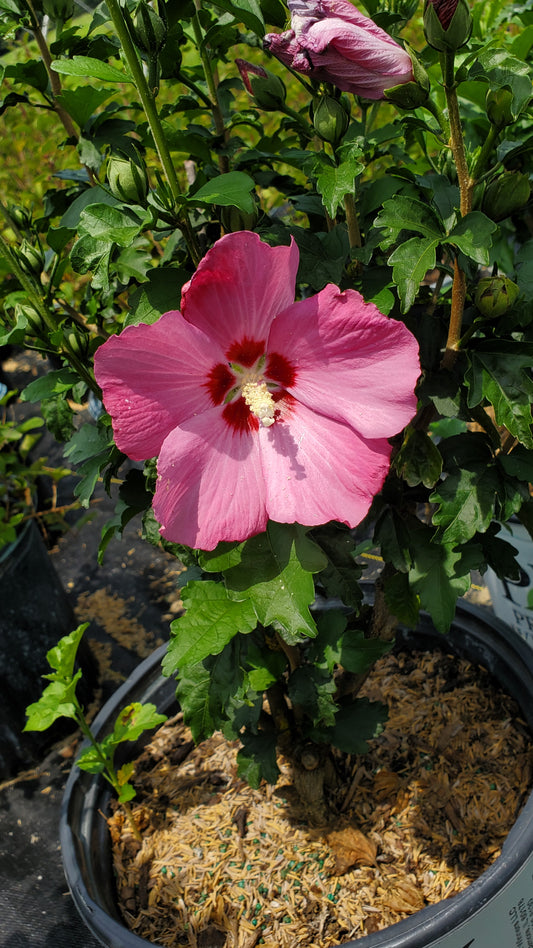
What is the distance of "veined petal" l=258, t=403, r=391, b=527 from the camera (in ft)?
→ 2.63

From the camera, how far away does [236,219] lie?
867mm

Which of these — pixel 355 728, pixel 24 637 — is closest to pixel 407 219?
pixel 355 728

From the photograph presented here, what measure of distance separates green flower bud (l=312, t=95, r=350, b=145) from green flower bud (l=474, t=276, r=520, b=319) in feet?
0.76

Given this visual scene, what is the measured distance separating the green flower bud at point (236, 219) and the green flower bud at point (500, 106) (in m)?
0.28

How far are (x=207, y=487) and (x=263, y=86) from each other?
0.54m

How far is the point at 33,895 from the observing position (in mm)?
1816

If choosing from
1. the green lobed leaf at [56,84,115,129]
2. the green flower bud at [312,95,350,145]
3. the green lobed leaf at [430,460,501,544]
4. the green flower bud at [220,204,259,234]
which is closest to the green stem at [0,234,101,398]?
the green lobed leaf at [56,84,115,129]

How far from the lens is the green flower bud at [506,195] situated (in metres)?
0.78

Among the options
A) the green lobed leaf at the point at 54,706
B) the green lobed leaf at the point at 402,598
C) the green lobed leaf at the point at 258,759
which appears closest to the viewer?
the green lobed leaf at the point at 402,598

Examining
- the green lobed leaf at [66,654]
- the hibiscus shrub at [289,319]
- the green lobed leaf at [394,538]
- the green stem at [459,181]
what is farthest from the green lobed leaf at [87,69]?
the green lobed leaf at [66,654]

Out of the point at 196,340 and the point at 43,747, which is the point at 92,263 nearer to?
the point at 196,340

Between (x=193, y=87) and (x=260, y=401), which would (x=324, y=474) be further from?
(x=193, y=87)

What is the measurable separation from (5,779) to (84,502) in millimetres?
1471

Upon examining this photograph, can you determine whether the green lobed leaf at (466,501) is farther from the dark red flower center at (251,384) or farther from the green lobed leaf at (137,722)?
the green lobed leaf at (137,722)
